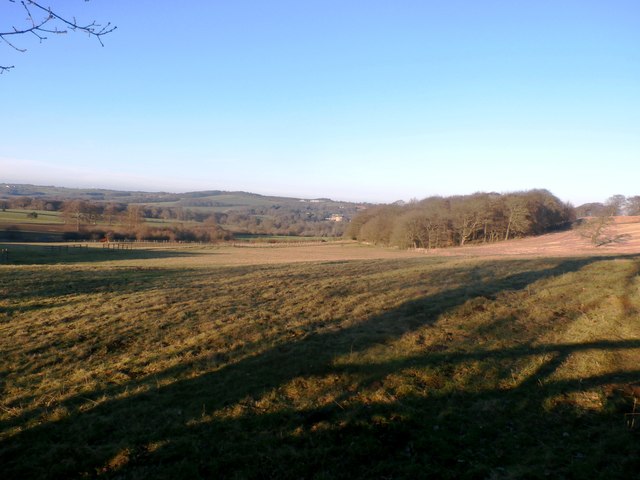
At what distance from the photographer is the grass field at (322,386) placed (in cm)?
518

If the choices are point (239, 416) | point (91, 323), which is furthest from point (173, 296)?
point (239, 416)

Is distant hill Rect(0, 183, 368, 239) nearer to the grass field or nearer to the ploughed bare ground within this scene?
the ploughed bare ground

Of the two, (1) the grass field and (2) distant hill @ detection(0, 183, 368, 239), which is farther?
(2) distant hill @ detection(0, 183, 368, 239)

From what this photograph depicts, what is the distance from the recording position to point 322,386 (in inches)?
281

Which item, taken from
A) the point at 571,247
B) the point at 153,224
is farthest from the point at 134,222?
the point at 571,247

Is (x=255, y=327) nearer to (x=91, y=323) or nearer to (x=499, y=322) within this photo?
(x=91, y=323)

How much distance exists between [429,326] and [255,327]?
4567 millimetres

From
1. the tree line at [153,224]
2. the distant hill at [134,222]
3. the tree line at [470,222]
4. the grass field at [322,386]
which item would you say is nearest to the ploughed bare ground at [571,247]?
the tree line at [470,222]

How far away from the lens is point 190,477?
4797 mm

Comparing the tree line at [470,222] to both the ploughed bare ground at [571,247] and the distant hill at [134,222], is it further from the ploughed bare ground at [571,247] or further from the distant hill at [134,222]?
the distant hill at [134,222]

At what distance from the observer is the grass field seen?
518cm

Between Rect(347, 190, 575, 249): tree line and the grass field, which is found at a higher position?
Rect(347, 190, 575, 249): tree line

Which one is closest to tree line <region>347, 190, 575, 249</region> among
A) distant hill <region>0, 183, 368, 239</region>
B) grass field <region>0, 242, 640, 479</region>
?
distant hill <region>0, 183, 368, 239</region>

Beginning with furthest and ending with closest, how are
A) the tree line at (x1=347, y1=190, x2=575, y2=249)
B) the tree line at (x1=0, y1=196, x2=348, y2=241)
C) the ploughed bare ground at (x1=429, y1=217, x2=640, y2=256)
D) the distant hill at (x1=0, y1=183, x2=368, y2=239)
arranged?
the tree line at (x1=0, y1=196, x2=348, y2=241)
the distant hill at (x1=0, y1=183, x2=368, y2=239)
the tree line at (x1=347, y1=190, x2=575, y2=249)
the ploughed bare ground at (x1=429, y1=217, x2=640, y2=256)
